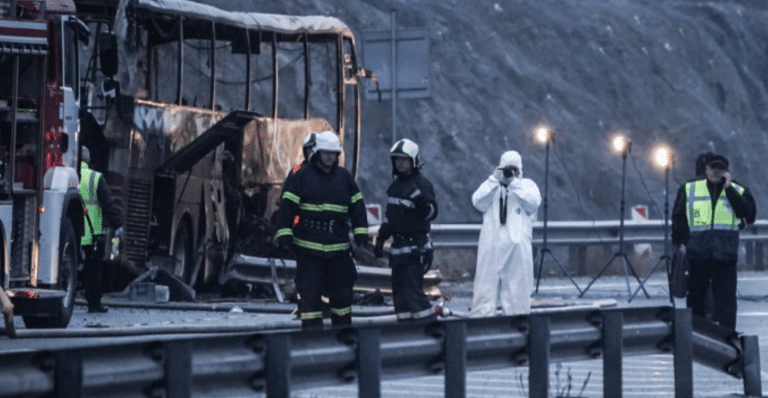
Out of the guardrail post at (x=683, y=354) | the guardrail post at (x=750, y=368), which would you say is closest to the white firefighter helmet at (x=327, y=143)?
the guardrail post at (x=750, y=368)

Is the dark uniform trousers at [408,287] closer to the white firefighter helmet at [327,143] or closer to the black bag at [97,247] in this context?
the white firefighter helmet at [327,143]

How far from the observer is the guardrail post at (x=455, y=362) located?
7.89 meters

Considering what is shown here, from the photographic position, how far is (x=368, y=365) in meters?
7.48

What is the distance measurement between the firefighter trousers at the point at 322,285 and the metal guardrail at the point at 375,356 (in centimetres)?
414

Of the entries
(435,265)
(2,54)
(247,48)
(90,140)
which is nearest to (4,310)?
(2,54)

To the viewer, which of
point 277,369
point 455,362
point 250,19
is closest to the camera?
point 277,369

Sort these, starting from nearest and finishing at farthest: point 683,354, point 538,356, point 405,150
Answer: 1. point 538,356
2. point 683,354
3. point 405,150

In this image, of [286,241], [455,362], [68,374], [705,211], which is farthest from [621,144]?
[68,374]

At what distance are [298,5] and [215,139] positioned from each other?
28.3 meters

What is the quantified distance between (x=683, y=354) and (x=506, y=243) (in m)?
6.94

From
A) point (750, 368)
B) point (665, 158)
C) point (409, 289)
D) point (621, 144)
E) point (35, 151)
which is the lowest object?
point (750, 368)

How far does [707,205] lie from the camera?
14.6m

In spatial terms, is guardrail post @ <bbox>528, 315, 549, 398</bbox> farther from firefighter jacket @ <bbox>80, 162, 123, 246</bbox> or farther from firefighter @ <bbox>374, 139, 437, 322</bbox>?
firefighter jacket @ <bbox>80, 162, 123, 246</bbox>

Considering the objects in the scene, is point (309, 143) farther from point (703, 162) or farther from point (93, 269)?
point (93, 269)
